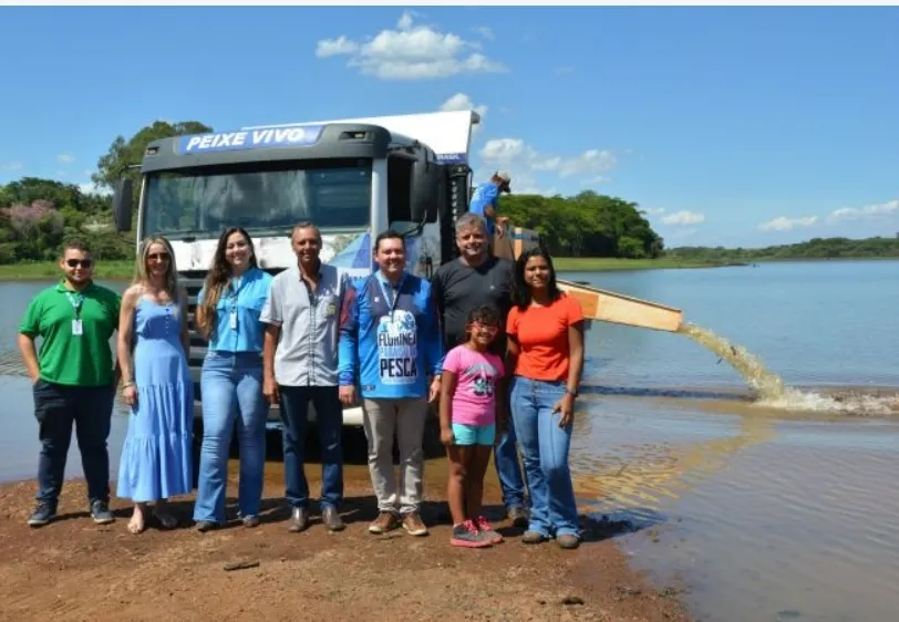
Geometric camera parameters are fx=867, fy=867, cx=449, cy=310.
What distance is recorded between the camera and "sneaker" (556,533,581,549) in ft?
17.1

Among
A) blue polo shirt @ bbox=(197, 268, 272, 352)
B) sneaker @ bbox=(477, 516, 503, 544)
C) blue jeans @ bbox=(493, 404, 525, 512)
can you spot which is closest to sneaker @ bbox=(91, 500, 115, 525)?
blue polo shirt @ bbox=(197, 268, 272, 352)

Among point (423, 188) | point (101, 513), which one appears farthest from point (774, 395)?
point (101, 513)

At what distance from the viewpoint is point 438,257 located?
820 cm

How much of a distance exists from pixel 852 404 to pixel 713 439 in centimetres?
336

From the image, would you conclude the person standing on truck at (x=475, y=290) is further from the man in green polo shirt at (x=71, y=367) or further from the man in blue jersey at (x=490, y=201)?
the man in blue jersey at (x=490, y=201)

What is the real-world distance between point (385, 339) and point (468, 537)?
130 centimetres

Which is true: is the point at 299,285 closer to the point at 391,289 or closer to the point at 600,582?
the point at 391,289

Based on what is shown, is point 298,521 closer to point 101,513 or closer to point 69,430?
point 101,513

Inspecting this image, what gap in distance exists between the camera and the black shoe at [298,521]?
18.2ft

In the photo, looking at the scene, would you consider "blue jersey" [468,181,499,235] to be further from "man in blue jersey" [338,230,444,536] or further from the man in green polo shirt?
the man in green polo shirt

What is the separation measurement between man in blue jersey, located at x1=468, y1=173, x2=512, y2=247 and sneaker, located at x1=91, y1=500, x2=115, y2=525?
15.3 feet

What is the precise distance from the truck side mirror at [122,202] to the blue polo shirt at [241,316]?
3407 millimetres

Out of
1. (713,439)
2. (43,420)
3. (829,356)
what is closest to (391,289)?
(43,420)

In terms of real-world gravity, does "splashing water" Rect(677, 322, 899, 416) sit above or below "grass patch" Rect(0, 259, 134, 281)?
below
